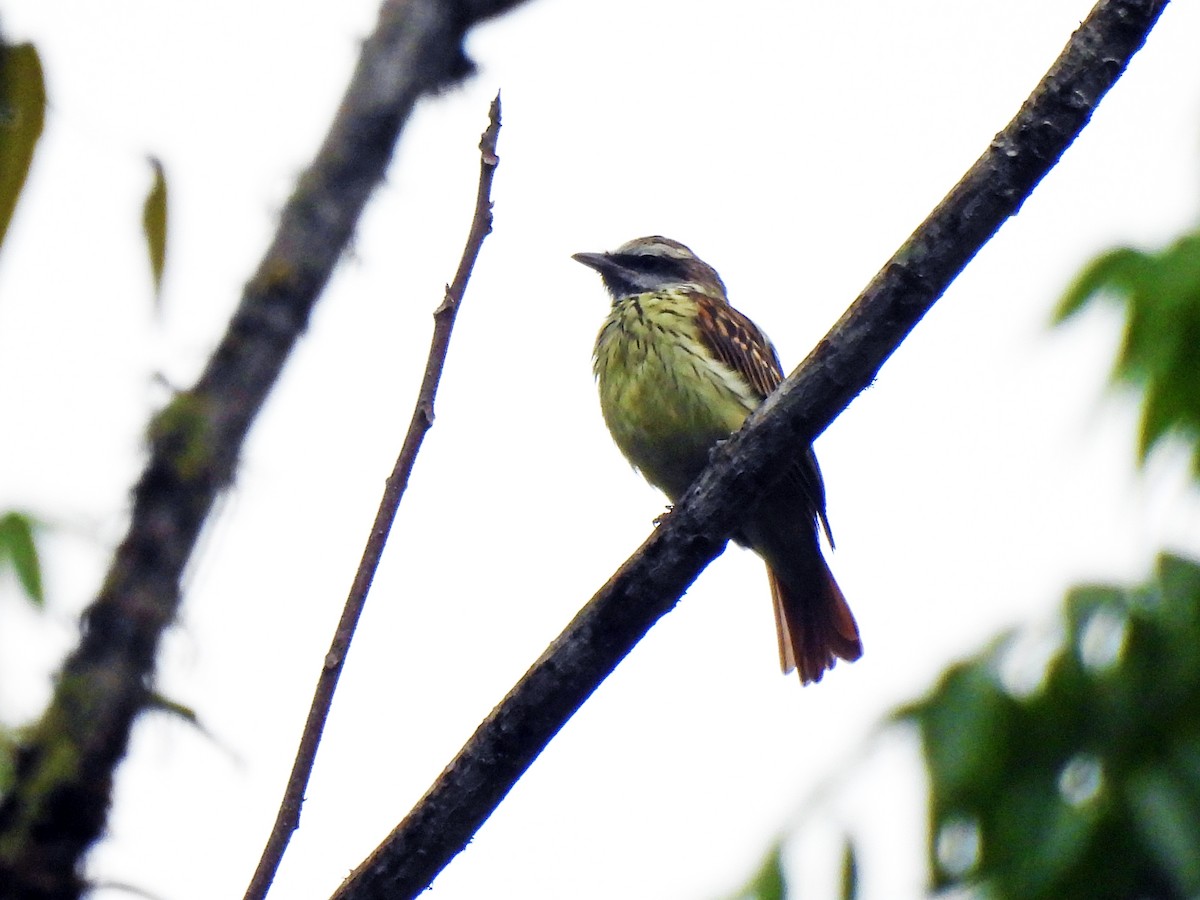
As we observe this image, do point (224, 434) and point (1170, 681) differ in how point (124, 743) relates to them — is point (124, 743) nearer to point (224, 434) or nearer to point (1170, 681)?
point (224, 434)

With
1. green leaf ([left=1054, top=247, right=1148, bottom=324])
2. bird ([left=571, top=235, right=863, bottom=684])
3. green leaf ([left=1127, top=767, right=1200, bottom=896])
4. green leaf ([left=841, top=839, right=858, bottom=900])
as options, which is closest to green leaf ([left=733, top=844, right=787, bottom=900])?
green leaf ([left=841, top=839, right=858, bottom=900])

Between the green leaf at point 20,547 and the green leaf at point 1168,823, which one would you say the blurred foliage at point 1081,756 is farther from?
the green leaf at point 20,547

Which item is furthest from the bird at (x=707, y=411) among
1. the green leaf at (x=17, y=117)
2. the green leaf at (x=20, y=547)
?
the green leaf at (x=17, y=117)

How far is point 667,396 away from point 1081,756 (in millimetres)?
1895

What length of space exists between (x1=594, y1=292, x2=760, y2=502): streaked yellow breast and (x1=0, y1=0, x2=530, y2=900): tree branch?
1180 mm

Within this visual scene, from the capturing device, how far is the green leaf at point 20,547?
3490mm

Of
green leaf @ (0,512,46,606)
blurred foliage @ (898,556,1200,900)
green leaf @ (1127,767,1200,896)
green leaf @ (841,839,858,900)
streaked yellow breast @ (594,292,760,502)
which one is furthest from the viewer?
streaked yellow breast @ (594,292,760,502)

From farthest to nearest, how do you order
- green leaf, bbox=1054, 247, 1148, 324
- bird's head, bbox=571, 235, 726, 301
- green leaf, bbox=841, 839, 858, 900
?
bird's head, bbox=571, 235, 726, 301 → green leaf, bbox=1054, 247, 1148, 324 → green leaf, bbox=841, 839, 858, 900

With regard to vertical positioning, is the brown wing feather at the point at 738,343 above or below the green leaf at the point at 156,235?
above

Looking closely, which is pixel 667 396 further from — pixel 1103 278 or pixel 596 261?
pixel 1103 278

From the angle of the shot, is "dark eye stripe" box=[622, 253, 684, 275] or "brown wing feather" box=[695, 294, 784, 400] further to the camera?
"dark eye stripe" box=[622, 253, 684, 275]

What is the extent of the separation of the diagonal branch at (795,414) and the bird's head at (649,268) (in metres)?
3.10

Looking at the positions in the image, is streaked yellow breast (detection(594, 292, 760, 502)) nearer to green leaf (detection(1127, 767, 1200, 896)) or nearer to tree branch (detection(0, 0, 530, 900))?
tree branch (detection(0, 0, 530, 900))

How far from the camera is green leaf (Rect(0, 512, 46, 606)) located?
3.49 metres
